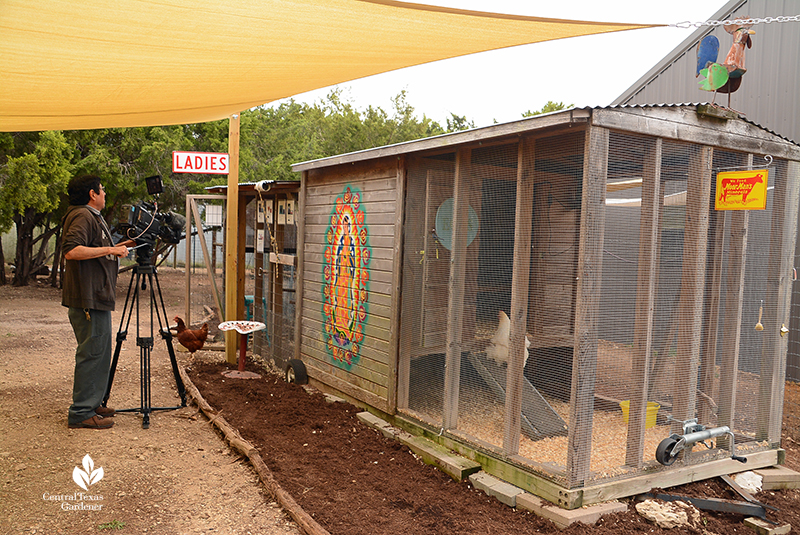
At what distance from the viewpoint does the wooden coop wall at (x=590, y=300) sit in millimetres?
3439

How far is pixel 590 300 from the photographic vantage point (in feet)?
10.7

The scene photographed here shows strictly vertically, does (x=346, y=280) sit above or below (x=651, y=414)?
above

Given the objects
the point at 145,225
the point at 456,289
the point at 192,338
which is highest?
the point at 145,225

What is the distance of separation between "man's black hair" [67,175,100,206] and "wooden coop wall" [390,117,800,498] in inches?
100

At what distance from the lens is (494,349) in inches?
173

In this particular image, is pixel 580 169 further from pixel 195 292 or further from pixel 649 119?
pixel 195 292

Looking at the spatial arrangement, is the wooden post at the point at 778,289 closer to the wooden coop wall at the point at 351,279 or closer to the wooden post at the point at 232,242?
the wooden coop wall at the point at 351,279

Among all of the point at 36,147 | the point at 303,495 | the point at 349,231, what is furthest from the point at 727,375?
the point at 36,147

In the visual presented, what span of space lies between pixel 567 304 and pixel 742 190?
1.35m

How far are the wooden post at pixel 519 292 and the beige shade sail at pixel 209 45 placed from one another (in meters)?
0.85

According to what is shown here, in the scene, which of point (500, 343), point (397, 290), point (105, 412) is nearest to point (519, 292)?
point (500, 343)

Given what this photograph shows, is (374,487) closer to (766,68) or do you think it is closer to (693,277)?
(693,277)

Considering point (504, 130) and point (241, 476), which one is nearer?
point (504, 130)

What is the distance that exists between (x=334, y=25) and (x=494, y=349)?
261cm
